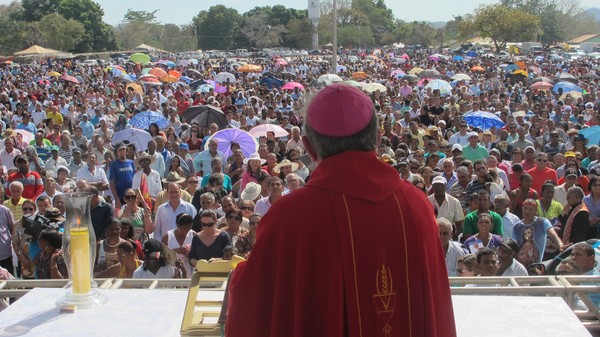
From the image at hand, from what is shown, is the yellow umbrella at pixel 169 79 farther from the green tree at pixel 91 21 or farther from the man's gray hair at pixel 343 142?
the green tree at pixel 91 21

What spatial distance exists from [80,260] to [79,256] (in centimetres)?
2

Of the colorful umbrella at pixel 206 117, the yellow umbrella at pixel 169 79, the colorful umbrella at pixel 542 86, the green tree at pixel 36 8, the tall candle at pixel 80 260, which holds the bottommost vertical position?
the colorful umbrella at pixel 542 86

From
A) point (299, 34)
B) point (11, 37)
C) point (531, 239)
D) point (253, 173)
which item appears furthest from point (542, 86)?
point (299, 34)

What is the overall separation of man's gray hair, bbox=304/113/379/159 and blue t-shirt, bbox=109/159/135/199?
799cm

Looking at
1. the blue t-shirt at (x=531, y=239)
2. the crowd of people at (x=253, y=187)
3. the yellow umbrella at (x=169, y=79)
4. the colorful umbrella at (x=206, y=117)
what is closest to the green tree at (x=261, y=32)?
the yellow umbrella at (x=169, y=79)

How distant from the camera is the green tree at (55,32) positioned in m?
71.7

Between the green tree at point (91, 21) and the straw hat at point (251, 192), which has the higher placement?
the green tree at point (91, 21)

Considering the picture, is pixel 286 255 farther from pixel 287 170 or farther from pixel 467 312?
pixel 287 170

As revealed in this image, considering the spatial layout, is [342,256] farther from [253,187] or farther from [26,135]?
[26,135]

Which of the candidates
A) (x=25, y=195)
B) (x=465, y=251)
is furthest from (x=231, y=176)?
(x=465, y=251)

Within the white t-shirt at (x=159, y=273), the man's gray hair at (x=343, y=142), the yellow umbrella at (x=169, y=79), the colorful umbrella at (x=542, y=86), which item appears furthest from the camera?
the yellow umbrella at (x=169, y=79)

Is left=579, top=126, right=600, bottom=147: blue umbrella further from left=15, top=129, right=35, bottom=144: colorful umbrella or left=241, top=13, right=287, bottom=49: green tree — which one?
left=241, top=13, right=287, bottom=49: green tree

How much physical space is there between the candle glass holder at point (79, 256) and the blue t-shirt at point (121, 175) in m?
6.84

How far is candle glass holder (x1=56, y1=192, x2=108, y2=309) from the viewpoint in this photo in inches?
112
